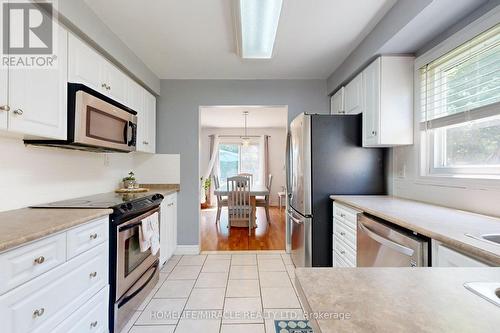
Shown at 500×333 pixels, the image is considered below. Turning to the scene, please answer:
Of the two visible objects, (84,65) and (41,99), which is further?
(84,65)

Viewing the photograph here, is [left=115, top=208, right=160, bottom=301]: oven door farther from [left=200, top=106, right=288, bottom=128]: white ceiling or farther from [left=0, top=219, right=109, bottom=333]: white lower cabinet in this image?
[left=200, top=106, right=288, bottom=128]: white ceiling

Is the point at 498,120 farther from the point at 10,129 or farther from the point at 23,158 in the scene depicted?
the point at 23,158

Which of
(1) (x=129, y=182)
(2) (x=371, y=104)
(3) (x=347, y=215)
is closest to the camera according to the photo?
(3) (x=347, y=215)

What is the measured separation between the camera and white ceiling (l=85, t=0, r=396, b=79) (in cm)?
181

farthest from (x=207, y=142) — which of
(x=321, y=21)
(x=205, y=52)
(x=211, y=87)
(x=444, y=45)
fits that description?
(x=444, y=45)

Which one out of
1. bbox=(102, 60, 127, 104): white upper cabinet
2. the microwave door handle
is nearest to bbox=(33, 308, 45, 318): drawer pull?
the microwave door handle

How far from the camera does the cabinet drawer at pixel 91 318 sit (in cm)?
126

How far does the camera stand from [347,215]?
6.67ft

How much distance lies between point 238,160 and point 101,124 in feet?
18.4

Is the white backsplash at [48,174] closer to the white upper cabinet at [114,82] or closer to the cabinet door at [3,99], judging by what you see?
the cabinet door at [3,99]

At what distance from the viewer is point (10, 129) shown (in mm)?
1246

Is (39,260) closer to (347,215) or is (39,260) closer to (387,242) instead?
(387,242)

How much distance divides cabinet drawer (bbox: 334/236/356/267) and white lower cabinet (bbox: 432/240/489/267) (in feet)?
2.75

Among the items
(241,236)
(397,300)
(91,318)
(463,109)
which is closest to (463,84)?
(463,109)
